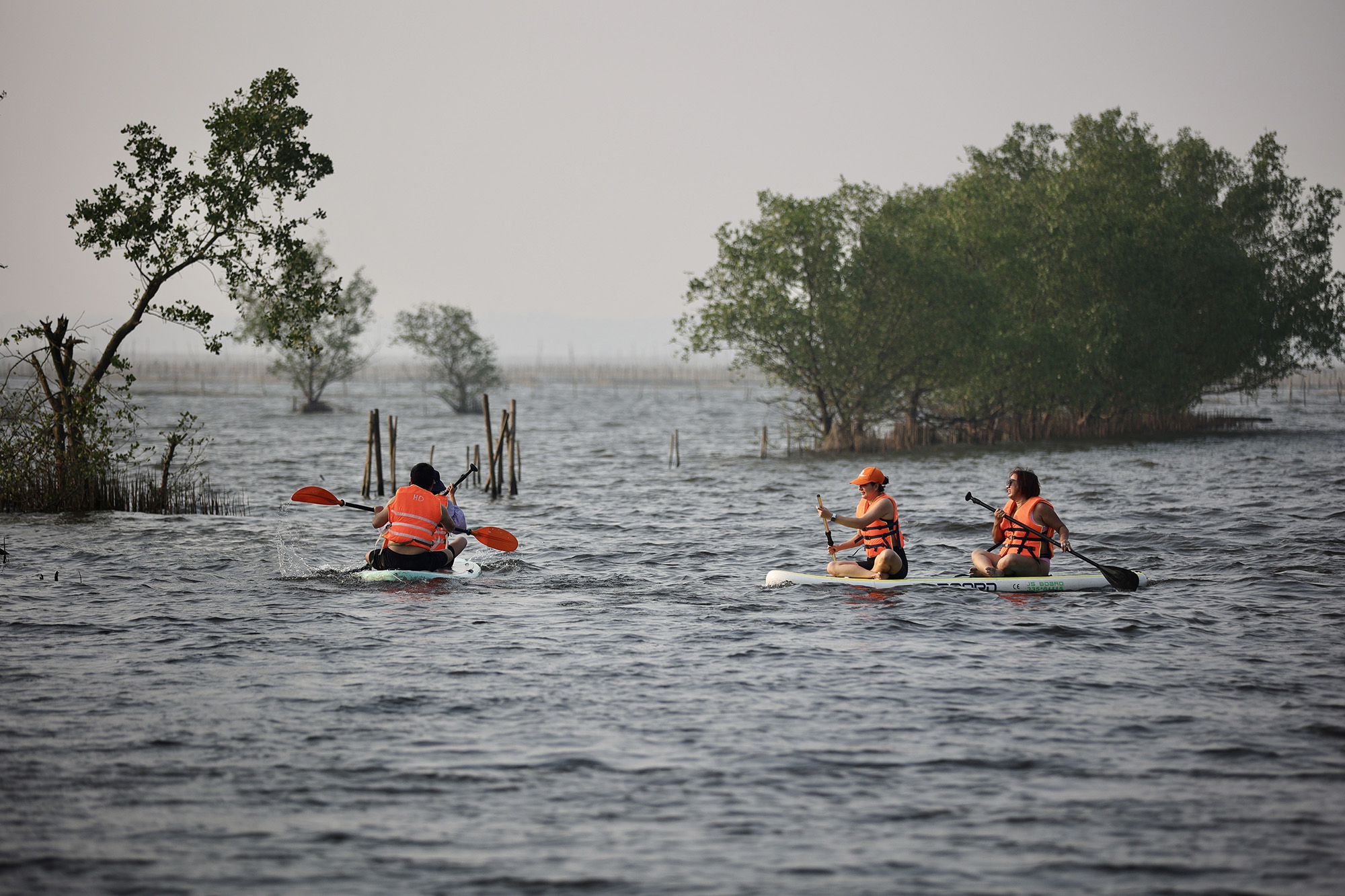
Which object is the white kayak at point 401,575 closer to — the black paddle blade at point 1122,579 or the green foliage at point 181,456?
the green foliage at point 181,456

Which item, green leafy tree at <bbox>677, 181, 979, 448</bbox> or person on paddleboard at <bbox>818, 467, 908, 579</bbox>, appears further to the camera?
green leafy tree at <bbox>677, 181, 979, 448</bbox>

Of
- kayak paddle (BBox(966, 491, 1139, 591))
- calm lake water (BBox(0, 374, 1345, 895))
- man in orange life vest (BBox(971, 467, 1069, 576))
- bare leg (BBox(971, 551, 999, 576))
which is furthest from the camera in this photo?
bare leg (BBox(971, 551, 999, 576))

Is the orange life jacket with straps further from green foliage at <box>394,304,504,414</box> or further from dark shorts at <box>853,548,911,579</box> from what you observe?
green foliage at <box>394,304,504,414</box>

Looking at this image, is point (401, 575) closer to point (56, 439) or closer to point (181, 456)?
point (56, 439)

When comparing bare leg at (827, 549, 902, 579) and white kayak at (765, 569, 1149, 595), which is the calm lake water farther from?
bare leg at (827, 549, 902, 579)

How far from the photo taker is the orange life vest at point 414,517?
17.0 metres

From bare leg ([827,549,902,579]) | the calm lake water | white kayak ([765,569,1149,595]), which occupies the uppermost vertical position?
bare leg ([827,549,902,579])

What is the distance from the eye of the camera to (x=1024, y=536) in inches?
653

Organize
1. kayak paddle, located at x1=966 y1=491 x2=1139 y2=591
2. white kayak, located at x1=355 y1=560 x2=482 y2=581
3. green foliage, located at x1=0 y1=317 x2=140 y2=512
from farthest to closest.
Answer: green foliage, located at x1=0 y1=317 x2=140 y2=512 → white kayak, located at x1=355 y1=560 x2=482 y2=581 → kayak paddle, located at x1=966 y1=491 x2=1139 y2=591

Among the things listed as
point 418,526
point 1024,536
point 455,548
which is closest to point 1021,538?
point 1024,536

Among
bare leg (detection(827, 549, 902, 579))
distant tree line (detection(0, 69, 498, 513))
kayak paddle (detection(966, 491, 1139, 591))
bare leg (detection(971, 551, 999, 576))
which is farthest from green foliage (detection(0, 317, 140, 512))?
kayak paddle (detection(966, 491, 1139, 591))

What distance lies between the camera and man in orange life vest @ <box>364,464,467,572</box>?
55.7 ft

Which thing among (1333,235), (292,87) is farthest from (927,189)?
(292,87)

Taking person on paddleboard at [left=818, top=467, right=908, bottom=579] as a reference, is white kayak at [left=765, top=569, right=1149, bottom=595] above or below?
below
